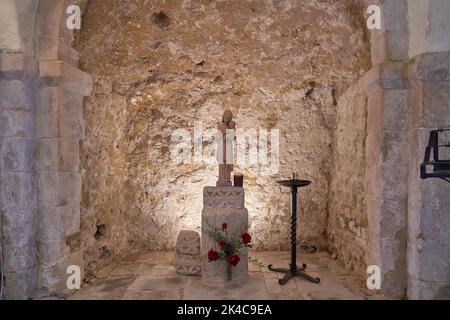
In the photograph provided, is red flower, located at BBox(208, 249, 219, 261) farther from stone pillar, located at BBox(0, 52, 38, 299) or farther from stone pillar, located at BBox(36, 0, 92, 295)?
stone pillar, located at BBox(0, 52, 38, 299)

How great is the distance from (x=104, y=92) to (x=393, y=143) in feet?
10.4

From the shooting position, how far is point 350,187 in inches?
169

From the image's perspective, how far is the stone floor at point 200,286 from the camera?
3510 millimetres

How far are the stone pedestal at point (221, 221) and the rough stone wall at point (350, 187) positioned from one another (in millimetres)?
1198

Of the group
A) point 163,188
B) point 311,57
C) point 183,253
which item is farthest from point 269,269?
point 311,57

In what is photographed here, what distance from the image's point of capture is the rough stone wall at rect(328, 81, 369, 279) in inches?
152

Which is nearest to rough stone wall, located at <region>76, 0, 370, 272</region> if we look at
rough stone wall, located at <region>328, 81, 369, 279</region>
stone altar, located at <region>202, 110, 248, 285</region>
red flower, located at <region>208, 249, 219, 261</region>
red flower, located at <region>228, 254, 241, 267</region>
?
rough stone wall, located at <region>328, 81, 369, 279</region>

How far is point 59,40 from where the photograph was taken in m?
3.34

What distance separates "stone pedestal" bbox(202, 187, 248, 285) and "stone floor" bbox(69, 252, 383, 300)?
130mm

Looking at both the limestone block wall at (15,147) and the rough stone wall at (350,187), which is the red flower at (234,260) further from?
the limestone block wall at (15,147)

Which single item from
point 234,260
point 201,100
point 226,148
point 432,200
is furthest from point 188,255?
point 432,200

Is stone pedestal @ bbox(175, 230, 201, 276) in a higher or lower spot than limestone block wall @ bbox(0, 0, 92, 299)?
lower

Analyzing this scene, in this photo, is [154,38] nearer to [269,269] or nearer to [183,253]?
[183,253]

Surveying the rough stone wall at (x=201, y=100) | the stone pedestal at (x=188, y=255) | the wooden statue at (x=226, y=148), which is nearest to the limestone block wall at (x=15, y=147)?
the rough stone wall at (x=201, y=100)
